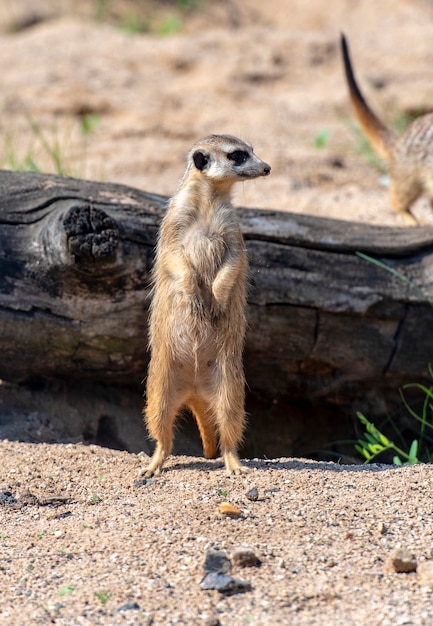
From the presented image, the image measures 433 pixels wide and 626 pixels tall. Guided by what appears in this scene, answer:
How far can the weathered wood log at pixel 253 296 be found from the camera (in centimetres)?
288

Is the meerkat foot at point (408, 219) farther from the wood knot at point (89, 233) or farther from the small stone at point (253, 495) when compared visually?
the small stone at point (253, 495)

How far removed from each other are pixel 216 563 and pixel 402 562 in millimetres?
417

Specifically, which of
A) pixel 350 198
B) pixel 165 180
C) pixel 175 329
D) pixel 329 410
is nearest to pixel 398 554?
pixel 175 329

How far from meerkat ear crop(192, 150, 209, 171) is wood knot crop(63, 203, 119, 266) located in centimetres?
39

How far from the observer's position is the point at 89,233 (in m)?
2.75

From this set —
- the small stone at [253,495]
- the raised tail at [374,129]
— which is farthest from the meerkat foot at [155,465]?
the raised tail at [374,129]

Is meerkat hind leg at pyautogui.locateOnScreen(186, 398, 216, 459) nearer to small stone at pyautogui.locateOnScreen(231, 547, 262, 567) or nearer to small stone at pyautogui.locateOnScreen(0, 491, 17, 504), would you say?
small stone at pyautogui.locateOnScreen(0, 491, 17, 504)

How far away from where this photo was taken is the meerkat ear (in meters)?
2.58

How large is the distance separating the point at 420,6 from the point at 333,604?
8.35 m

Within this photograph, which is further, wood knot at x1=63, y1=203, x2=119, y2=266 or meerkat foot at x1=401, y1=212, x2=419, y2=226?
meerkat foot at x1=401, y1=212, x2=419, y2=226

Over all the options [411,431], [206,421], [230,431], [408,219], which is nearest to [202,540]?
[230,431]

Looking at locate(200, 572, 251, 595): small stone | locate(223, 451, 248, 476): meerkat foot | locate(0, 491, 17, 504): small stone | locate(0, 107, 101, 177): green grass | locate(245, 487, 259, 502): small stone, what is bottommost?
locate(0, 491, 17, 504): small stone

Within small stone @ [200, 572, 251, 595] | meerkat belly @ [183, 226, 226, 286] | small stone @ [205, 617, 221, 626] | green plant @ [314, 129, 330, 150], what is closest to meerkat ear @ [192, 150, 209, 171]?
meerkat belly @ [183, 226, 226, 286]

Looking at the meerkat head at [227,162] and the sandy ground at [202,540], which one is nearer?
the sandy ground at [202,540]
